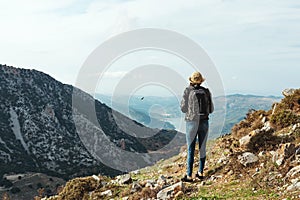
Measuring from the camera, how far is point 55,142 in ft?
303

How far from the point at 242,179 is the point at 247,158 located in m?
1.19

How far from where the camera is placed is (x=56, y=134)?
9519 cm

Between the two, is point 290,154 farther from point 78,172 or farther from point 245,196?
point 78,172

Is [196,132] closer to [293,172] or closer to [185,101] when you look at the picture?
[185,101]

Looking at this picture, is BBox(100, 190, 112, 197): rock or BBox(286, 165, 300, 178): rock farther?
BBox(100, 190, 112, 197): rock

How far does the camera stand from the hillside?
29.2 feet

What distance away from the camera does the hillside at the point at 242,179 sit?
8914mm

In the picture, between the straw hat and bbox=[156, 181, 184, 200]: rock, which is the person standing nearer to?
the straw hat

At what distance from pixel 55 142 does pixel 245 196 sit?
289 feet

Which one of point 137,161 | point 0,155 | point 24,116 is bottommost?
point 137,161

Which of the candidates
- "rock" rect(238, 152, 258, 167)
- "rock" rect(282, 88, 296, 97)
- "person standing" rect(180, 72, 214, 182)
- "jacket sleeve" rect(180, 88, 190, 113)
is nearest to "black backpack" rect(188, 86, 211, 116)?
"person standing" rect(180, 72, 214, 182)

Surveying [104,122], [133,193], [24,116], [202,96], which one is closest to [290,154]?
[202,96]

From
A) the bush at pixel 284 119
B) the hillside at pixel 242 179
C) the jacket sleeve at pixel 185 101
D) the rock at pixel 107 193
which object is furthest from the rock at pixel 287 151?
the rock at pixel 107 193

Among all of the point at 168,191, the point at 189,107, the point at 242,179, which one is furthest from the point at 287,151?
the point at 168,191
